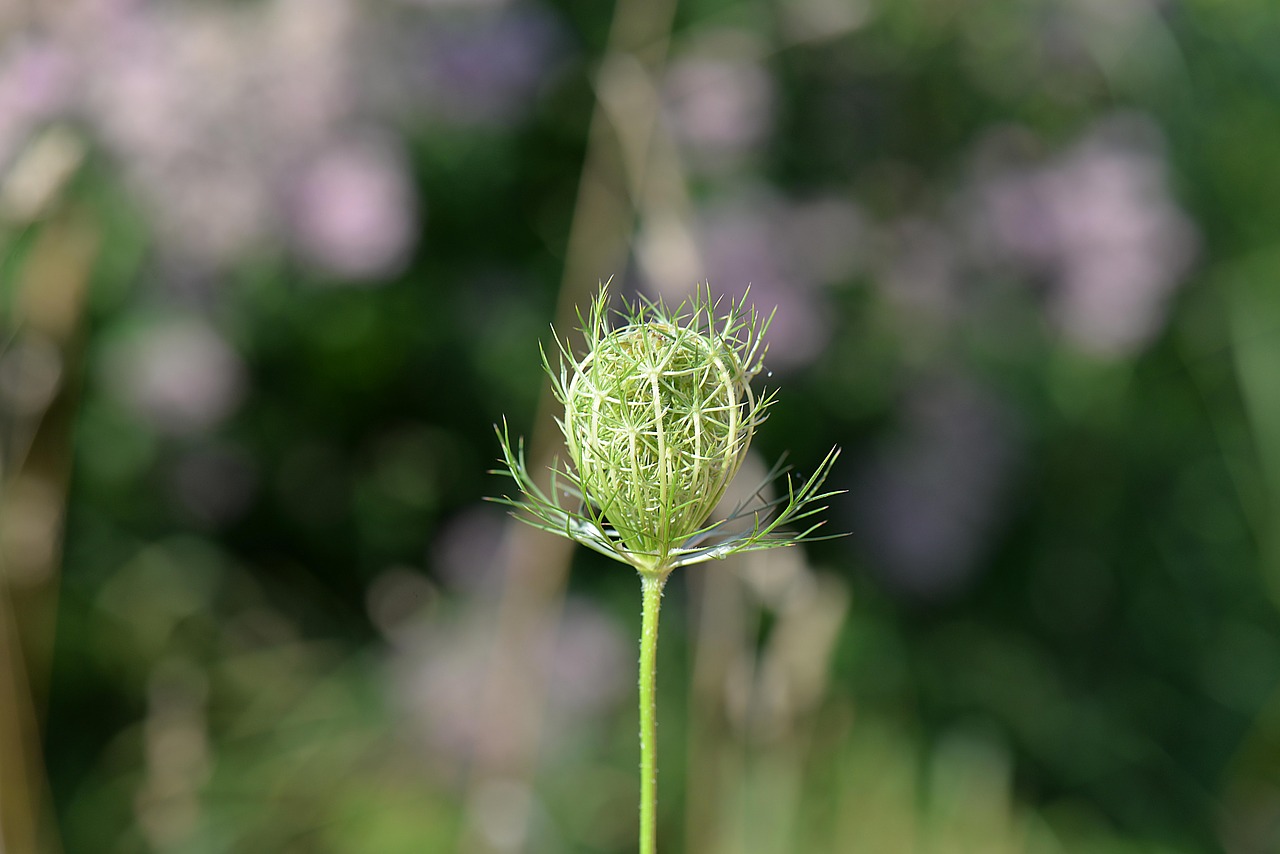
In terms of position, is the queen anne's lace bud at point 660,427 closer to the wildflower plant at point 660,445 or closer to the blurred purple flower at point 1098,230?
the wildflower plant at point 660,445

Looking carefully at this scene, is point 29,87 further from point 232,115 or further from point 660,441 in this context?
point 660,441

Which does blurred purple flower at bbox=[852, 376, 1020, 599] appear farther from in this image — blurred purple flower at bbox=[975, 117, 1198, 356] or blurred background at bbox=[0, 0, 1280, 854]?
blurred purple flower at bbox=[975, 117, 1198, 356]

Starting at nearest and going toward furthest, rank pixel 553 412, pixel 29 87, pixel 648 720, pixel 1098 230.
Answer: pixel 648 720
pixel 29 87
pixel 553 412
pixel 1098 230

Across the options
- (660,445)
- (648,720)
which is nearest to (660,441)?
(660,445)

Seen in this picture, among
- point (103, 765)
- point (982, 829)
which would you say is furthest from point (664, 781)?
point (103, 765)

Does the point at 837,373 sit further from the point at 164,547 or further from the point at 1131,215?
the point at 164,547

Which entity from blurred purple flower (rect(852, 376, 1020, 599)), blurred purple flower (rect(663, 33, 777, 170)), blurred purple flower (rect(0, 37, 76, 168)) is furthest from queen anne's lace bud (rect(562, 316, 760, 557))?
blurred purple flower (rect(852, 376, 1020, 599))
